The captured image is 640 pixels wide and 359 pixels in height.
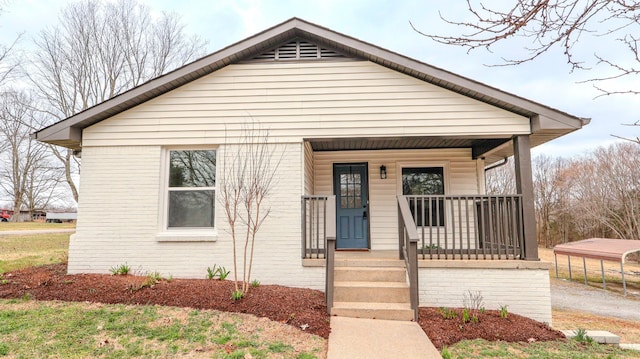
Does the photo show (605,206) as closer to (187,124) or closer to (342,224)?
(342,224)

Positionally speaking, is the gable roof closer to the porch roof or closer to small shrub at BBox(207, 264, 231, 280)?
small shrub at BBox(207, 264, 231, 280)

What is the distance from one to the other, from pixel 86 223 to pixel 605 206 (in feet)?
82.3

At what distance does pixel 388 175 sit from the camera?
817 centimetres

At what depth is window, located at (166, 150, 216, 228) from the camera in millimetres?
6422

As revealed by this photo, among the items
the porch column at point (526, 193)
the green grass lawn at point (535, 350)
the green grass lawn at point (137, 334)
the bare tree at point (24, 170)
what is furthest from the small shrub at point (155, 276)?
the bare tree at point (24, 170)

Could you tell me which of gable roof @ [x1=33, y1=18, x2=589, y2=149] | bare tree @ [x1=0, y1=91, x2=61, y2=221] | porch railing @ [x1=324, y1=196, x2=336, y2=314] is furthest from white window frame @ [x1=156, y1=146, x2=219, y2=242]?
bare tree @ [x1=0, y1=91, x2=61, y2=221]

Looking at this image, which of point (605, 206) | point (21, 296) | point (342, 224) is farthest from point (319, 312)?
point (605, 206)

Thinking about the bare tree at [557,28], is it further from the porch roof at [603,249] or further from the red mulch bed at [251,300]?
the porch roof at [603,249]

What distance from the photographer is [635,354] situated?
173 inches

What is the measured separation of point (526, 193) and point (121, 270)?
7.16m

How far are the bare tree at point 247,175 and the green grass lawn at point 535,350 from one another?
357 cm

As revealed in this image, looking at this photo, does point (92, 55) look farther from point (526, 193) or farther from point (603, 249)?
point (603, 249)

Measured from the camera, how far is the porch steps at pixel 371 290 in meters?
4.88

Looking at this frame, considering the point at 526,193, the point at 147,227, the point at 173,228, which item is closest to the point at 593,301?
the point at 526,193
